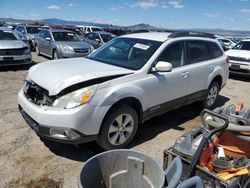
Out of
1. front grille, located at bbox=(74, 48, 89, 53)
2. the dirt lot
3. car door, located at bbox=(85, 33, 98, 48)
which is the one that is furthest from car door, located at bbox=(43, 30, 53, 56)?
the dirt lot

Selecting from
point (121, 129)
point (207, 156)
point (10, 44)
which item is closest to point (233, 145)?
point (207, 156)

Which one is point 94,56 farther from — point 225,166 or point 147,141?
point 225,166

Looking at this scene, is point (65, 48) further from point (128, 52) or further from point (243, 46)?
point (243, 46)

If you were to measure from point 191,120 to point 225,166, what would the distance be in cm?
276

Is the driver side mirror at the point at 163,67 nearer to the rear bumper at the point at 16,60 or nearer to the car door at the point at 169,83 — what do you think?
the car door at the point at 169,83

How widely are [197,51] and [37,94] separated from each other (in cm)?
328

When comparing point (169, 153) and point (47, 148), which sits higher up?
point (169, 153)

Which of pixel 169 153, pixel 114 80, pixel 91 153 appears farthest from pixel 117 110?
pixel 169 153

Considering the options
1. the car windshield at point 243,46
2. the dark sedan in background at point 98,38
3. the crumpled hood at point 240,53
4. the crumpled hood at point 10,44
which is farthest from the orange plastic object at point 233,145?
the dark sedan in background at point 98,38

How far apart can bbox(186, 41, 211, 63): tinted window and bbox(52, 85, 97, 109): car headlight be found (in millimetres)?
2464

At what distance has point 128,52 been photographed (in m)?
4.64

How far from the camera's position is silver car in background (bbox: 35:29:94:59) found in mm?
11281

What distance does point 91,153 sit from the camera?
155 inches

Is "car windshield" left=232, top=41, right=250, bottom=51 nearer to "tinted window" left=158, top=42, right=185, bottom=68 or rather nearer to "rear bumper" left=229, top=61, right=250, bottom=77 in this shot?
"rear bumper" left=229, top=61, right=250, bottom=77
